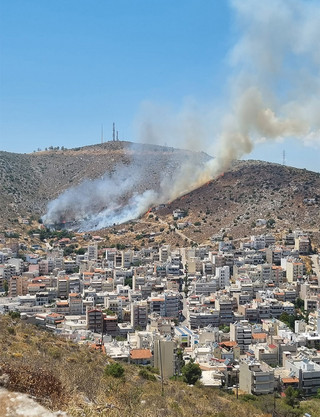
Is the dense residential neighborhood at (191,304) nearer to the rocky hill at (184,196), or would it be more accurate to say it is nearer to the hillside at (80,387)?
the hillside at (80,387)

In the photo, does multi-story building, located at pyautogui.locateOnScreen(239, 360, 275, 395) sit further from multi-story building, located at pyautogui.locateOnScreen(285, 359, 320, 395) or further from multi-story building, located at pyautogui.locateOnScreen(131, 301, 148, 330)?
multi-story building, located at pyautogui.locateOnScreen(131, 301, 148, 330)

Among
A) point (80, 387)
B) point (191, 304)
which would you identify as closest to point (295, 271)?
point (191, 304)

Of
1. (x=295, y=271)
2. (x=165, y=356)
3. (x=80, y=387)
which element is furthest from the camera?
(x=295, y=271)

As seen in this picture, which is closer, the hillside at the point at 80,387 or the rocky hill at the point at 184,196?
the hillside at the point at 80,387

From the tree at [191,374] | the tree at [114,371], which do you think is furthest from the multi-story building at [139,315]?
the tree at [114,371]

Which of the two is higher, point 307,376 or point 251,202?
point 251,202

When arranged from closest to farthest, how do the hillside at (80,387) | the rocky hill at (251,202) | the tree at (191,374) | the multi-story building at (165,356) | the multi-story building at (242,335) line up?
the hillside at (80,387) → the tree at (191,374) → the multi-story building at (165,356) → the multi-story building at (242,335) → the rocky hill at (251,202)

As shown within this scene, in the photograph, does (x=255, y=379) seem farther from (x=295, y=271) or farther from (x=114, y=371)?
(x=295, y=271)
